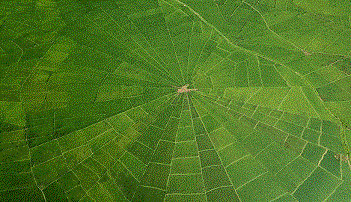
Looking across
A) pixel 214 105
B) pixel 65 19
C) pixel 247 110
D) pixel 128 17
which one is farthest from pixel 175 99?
pixel 65 19

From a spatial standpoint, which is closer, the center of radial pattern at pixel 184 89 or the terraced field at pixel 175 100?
the terraced field at pixel 175 100

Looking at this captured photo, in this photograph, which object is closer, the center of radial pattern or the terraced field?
the terraced field

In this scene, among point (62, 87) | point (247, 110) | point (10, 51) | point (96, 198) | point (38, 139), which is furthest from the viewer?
point (10, 51)

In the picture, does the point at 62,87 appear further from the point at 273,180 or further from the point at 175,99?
the point at 273,180

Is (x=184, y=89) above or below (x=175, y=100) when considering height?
above

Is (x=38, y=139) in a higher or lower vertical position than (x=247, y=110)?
lower

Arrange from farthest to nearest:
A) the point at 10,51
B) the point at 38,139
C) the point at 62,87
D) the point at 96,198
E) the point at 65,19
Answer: the point at 65,19
the point at 10,51
the point at 62,87
the point at 38,139
the point at 96,198

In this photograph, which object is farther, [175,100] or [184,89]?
[184,89]

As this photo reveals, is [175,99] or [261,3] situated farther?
[261,3]
